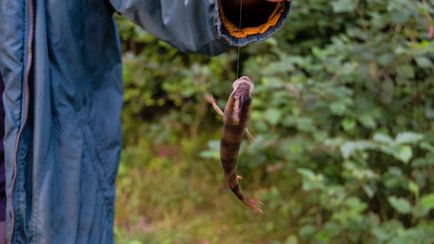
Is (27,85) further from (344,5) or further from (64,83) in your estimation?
(344,5)

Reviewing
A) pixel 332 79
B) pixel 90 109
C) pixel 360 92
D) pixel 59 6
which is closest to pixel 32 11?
pixel 59 6

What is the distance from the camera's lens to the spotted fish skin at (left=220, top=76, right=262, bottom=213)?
4.50 ft

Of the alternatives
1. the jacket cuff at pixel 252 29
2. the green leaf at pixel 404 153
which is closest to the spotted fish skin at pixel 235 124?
the jacket cuff at pixel 252 29

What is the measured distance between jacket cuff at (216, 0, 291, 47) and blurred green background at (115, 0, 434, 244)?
146cm

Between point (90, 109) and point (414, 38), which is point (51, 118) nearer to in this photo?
point (90, 109)

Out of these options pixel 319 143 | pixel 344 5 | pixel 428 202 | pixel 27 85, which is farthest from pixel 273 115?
pixel 27 85

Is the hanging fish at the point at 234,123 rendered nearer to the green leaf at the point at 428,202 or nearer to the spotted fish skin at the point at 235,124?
the spotted fish skin at the point at 235,124

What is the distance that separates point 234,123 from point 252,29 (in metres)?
0.23

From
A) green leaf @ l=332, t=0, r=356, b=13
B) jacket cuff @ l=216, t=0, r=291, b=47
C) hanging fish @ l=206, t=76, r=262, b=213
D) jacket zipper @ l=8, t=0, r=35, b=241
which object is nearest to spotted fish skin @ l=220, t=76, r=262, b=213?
hanging fish @ l=206, t=76, r=262, b=213

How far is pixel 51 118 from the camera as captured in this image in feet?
5.41

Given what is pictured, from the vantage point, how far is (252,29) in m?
1.47

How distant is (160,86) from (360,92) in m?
2.22

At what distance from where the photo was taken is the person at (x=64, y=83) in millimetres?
1540

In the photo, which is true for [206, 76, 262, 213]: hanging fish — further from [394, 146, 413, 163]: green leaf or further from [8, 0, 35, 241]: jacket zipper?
[394, 146, 413, 163]: green leaf
